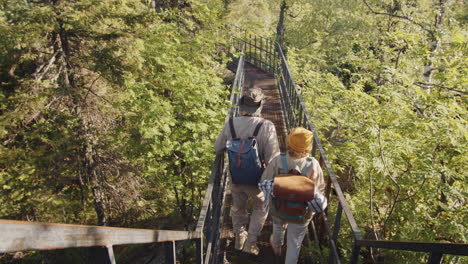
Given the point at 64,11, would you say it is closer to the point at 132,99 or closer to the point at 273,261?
the point at 132,99

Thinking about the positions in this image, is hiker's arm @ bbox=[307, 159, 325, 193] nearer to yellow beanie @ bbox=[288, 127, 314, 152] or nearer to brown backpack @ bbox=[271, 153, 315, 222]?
brown backpack @ bbox=[271, 153, 315, 222]

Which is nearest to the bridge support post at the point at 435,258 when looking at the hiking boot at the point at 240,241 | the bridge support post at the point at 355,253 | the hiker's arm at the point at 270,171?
the bridge support post at the point at 355,253

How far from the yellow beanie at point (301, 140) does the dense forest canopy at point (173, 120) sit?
2197 mm

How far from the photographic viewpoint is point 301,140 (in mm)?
3008

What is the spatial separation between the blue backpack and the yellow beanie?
0.48m

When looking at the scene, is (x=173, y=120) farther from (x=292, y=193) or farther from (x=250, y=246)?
(x=292, y=193)

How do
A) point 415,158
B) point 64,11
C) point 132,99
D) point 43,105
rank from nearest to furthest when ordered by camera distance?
point 415,158 < point 132,99 < point 64,11 < point 43,105

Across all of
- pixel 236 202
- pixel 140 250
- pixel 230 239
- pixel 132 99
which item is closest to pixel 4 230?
pixel 236 202

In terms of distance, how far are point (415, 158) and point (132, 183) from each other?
7.47 metres

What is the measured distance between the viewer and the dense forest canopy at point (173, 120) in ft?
16.0

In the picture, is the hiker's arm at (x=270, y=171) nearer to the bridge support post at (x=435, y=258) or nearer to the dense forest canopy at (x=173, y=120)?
the bridge support post at (x=435, y=258)

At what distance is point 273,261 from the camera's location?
3752 mm

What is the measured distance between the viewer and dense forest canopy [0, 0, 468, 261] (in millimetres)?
4879

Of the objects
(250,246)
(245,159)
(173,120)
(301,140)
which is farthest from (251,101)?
(173,120)
